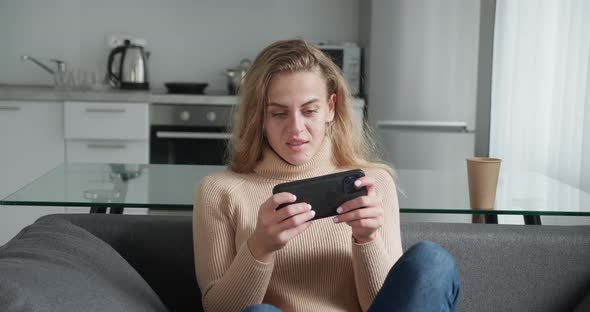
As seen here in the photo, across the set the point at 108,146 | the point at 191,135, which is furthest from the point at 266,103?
the point at 108,146

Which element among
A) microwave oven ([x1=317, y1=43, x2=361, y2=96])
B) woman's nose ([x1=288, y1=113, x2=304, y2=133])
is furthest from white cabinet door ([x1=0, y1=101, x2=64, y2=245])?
woman's nose ([x1=288, y1=113, x2=304, y2=133])

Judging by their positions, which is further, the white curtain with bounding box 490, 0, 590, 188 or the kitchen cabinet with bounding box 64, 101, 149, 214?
the kitchen cabinet with bounding box 64, 101, 149, 214

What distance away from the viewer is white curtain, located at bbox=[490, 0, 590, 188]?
2.85 meters

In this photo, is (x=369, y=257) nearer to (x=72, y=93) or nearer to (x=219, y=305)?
(x=219, y=305)

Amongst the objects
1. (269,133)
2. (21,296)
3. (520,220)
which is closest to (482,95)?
(520,220)

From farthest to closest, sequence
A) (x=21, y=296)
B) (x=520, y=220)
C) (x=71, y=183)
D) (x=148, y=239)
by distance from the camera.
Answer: (x=520, y=220) < (x=71, y=183) < (x=148, y=239) < (x=21, y=296)

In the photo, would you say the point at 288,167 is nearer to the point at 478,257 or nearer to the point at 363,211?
the point at 363,211

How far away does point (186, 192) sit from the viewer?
82.4 inches

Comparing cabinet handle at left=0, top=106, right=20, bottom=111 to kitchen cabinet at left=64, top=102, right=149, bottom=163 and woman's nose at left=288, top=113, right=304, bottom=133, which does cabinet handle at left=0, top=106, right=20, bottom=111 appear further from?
woman's nose at left=288, top=113, right=304, bottom=133

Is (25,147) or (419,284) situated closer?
(419,284)

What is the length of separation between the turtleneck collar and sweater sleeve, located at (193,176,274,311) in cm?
12

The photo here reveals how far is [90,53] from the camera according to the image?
464 cm

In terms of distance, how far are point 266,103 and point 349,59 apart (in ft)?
8.62

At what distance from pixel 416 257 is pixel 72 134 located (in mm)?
2931
